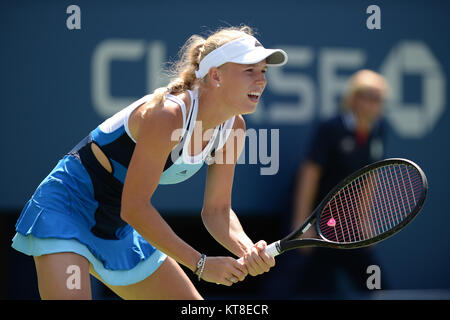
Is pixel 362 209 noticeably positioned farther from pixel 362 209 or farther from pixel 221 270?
pixel 221 270

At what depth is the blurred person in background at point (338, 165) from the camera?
3896mm

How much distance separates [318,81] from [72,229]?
2.30 m

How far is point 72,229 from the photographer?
2410 mm

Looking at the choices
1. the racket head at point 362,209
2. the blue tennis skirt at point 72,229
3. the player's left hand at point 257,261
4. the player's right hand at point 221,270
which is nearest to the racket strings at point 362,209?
the racket head at point 362,209

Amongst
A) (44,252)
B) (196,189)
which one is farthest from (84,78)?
(44,252)

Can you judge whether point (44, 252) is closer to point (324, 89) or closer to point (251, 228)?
point (251, 228)

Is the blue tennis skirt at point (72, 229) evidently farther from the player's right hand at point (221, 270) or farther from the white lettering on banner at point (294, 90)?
the white lettering on banner at point (294, 90)

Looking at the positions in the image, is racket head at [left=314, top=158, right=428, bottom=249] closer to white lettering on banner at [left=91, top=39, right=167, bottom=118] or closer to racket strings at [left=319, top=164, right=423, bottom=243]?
racket strings at [left=319, top=164, right=423, bottom=243]

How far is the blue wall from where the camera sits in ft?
13.7

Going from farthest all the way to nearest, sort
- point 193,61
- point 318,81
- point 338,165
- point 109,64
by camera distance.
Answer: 1. point 318,81
2. point 109,64
3. point 338,165
4. point 193,61

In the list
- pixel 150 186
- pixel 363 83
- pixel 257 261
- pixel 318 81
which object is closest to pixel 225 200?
pixel 257 261

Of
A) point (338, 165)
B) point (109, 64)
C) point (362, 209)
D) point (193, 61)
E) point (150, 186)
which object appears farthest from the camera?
point (109, 64)

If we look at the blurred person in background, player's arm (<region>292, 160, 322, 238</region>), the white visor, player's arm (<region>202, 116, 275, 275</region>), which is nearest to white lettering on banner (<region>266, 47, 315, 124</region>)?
the blurred person in background

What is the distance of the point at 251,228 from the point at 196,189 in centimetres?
40
